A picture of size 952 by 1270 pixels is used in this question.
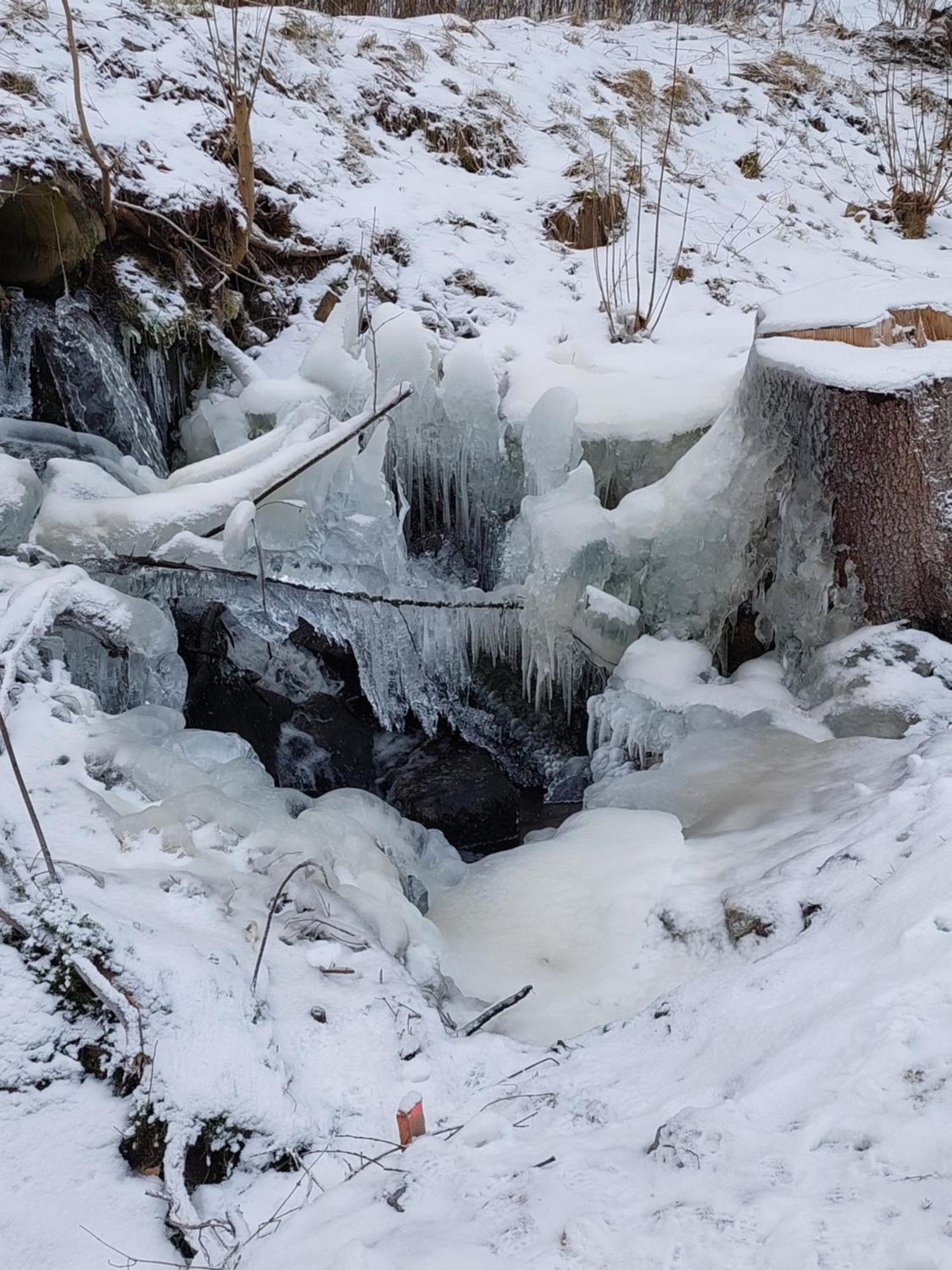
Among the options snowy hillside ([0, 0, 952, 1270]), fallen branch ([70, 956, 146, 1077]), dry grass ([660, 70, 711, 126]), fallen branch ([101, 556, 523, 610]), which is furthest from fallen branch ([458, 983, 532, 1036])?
dry grass ([660, 70, 711, 126])

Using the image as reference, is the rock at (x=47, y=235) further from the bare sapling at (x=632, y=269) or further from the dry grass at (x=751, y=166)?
the dry grass at (x=751, y=166)

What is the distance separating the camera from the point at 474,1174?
56.3 inches

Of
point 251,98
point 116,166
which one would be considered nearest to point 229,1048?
point 116,166

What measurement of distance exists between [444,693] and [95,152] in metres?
2.91

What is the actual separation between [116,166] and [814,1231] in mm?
4969

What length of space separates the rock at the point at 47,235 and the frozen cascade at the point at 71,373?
184 millimetres

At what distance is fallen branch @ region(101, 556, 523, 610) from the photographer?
125 inches

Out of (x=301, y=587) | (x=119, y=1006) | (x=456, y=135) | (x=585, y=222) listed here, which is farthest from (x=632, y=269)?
(x=119, y=1006)

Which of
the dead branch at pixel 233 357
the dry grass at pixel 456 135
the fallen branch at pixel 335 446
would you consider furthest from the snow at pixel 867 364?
the dry grass at pixel 456 135

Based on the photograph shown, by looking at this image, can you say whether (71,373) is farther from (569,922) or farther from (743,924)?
(743,924)

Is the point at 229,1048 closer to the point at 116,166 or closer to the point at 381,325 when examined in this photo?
the point at 381,325

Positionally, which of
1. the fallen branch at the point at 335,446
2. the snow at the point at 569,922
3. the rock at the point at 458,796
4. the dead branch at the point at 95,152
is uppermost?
the dead branch at the point at 95,152

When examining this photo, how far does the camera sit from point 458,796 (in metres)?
4.05

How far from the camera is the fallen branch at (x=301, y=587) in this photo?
3188mm
